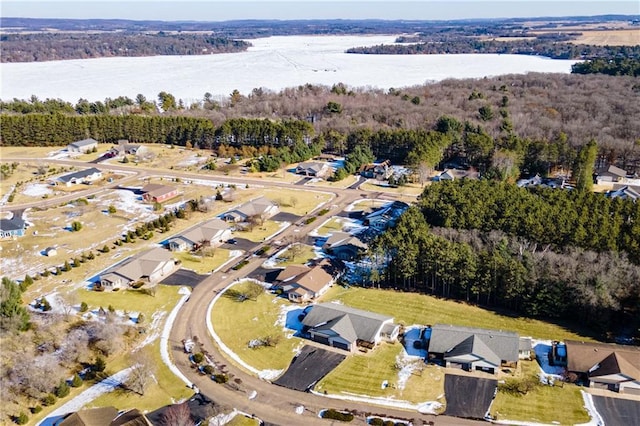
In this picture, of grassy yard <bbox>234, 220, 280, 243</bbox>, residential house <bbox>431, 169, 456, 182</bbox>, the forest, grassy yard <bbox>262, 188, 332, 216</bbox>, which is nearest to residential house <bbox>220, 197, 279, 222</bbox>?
grassy yard <bbox>234, 220, 280, 243</bbox>

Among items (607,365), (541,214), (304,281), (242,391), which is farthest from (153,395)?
(541,214)

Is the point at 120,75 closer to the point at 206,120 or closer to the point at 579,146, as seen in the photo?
the point at 206,120

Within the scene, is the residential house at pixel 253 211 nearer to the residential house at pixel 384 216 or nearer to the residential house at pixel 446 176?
the residential house at pixel 384 216

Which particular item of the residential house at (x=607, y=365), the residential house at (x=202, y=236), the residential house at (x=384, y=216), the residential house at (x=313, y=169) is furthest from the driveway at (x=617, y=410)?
the residential house at (x=313, y=169)

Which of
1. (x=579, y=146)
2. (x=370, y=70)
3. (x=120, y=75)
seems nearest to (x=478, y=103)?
(x=579, y=146)

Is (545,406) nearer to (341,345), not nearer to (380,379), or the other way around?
(380,379)

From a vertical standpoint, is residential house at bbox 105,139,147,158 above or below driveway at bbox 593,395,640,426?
above

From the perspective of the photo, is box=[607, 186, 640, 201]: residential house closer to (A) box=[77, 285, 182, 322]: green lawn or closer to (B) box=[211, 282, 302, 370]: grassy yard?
(B) box=[211, 282, 302, 370]: grassy yard
